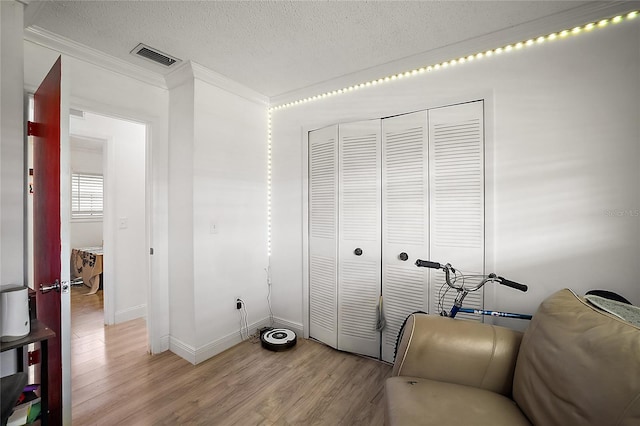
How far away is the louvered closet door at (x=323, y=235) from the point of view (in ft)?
8.36

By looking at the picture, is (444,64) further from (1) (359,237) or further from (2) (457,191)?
(1) (359,237)

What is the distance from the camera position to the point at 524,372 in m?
1.19

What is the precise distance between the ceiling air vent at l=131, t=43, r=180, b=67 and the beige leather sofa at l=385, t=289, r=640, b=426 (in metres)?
2.54

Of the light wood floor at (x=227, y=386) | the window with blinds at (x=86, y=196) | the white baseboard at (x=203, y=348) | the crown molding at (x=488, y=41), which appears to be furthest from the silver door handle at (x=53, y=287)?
the window with blinds at (x=86, y=196)

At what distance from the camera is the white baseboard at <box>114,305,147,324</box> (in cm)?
307

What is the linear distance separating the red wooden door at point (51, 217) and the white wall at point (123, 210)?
137 cm

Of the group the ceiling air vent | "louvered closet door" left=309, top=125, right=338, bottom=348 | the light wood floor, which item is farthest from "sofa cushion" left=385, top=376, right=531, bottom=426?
the ceiling air vent

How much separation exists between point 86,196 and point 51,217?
4634 mm

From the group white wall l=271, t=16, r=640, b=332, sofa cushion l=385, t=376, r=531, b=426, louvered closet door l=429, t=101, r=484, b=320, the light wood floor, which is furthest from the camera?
louvered closet door l=429, t=101, r=484, b=320

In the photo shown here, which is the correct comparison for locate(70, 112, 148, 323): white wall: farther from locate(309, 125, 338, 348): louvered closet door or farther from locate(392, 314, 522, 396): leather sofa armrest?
locate(392, 314, 522, 396): leather sofa armrest

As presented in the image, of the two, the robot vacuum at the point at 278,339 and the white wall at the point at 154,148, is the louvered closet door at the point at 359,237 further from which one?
the white wall at the point at 154,148

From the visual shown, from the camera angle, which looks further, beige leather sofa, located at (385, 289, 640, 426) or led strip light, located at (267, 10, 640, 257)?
led strip light, located at (267, 10, 640, 257)

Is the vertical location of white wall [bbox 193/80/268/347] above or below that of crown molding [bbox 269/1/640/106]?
below

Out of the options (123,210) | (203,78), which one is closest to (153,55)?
(203,78)
